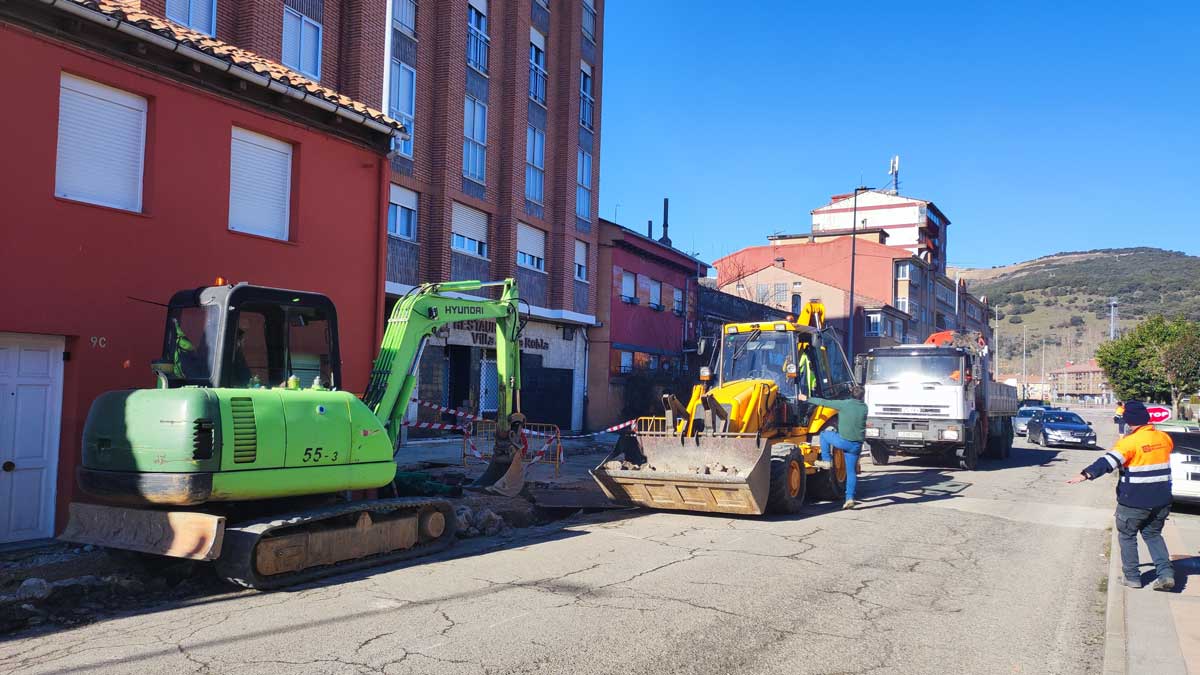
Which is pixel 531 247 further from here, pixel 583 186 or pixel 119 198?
pixel 119 198

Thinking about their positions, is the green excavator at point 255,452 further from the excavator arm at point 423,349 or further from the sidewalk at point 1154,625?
the sidewalk at point 1154,625

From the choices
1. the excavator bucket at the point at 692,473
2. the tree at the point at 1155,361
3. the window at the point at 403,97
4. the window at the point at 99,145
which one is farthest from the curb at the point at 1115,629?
the tree at the point at 1155,361

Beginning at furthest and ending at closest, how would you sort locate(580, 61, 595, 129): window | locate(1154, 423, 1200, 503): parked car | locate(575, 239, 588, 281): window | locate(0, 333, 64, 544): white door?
locate(580, 61, 595, 129): window < locate(575, 239, 588, 281): window < locate(1154, 423, 1200, 503): parked car < locate(0, 333, 64, 544): white door

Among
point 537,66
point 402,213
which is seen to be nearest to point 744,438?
point 402,213

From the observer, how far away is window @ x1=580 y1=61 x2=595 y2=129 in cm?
2903

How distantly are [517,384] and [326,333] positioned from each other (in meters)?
2.97

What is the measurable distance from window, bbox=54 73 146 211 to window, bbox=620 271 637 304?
67.9 feet

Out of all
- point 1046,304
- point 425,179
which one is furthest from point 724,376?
point 1046,304

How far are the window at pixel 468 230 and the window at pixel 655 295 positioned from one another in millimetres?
9941

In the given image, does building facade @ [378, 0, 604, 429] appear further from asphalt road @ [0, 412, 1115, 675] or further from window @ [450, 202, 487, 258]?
asphalt road @ [0, 412, 1115, 675]

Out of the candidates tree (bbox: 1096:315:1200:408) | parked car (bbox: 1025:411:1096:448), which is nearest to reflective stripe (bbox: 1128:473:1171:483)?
parked car (bbox: 1025:411:1096:448)

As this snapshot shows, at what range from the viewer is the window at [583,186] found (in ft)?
92.6

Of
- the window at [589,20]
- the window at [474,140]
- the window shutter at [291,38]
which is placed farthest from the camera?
the window at [589,20]

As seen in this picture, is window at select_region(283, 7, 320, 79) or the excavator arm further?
window at select_region(283, 7, 320, 79)
